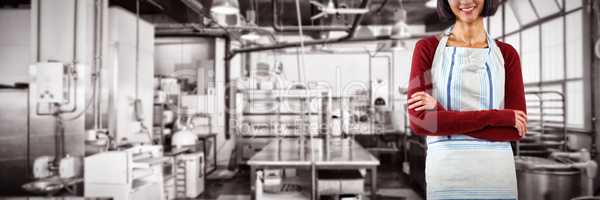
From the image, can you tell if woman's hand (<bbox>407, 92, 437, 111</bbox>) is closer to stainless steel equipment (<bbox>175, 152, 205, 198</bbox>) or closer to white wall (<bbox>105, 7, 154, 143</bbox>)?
white wall (<bbox>105, 7, 154, 143</bbox>)

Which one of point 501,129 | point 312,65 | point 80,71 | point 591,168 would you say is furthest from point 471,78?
point 312,65

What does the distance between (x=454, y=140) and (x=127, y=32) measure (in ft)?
18.4

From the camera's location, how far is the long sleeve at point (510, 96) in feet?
3.80

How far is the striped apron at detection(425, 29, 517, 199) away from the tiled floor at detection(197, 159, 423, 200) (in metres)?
4.93

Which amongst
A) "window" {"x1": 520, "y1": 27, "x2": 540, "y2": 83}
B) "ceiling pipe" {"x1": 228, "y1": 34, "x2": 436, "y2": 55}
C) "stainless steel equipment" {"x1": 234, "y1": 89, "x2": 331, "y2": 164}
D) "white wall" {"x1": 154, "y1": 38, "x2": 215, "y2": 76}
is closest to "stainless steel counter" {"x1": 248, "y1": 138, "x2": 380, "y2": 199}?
"ceiling pipe" {"x1": 228, "y1": 34, "x2": 436, "y2": 55}

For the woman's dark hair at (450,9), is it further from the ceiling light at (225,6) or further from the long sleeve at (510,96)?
the ceiling light at (225,6)

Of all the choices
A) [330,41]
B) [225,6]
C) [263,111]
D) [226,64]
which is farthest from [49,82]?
[263,111]

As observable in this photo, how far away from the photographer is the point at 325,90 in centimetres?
886

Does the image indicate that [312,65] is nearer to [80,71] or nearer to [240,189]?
[240,189]

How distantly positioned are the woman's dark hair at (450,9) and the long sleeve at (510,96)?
0.12 m

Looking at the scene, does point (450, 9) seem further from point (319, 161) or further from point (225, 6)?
point (225, 6)

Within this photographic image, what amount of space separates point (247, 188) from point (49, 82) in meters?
3.85

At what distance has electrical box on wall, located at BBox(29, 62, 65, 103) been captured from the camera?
12.2 ft

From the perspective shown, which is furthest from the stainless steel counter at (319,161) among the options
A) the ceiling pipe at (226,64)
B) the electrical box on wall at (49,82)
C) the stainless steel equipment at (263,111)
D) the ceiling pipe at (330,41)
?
the ceiling pipe at (226,64)
